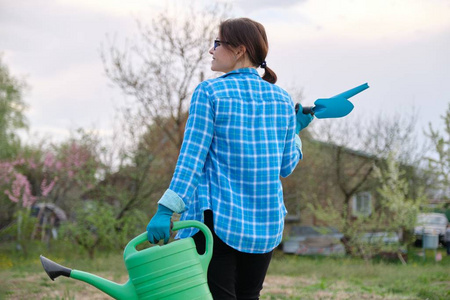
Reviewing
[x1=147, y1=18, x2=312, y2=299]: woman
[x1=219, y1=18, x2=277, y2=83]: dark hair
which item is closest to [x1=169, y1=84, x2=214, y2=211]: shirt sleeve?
[x1=147, y1=18, x2=312, y2=299]: woman

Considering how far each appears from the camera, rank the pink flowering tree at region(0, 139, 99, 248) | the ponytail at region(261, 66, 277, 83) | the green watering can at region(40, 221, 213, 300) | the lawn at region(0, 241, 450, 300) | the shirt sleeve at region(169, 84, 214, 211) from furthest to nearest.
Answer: the pink flowering tree at region(0, 139, 99, 248) < the lawn at region(0, 241, 450, 300) < the ponytail at region(261, 66, 277, 83) < the shirt sleeve at region(169, 84, 214, 211) < the green watering can at region(40, 221, 213, 300)

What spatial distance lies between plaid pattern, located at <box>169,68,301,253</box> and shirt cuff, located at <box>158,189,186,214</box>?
0.9 inches

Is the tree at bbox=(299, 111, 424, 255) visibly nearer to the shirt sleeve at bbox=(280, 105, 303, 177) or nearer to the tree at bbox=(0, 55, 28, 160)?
the shirt sleeve at bbox=(280, 105, 303, 177)

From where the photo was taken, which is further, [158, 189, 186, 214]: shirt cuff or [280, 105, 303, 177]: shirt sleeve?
[280, 105, 303, 177]: shirt sleeve

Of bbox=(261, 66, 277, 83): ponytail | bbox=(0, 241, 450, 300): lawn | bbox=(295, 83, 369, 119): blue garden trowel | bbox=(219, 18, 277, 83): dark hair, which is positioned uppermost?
bbox=(219, 18, 277, 83): dark hair

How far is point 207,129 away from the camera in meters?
1.85

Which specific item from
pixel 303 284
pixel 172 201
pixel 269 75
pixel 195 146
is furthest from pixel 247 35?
pixel 303 284

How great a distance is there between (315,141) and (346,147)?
32.6 inches

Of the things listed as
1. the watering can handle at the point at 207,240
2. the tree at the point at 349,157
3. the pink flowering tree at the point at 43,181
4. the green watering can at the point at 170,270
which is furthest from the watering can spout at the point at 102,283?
the tree at the point at 349,157

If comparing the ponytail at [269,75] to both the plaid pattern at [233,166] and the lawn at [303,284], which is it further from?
the lawn at [303,284]

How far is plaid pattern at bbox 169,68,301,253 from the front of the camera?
5.98 feet

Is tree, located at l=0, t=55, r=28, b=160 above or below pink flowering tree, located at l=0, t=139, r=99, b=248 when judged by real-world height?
above

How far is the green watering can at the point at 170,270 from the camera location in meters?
1.70

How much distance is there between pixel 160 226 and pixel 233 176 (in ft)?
1.01
